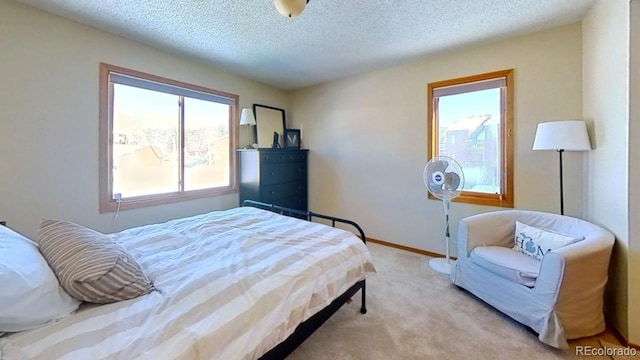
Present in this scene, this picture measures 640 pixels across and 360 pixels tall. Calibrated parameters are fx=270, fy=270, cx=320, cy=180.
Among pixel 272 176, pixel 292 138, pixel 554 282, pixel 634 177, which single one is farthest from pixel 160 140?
pixel 634 177

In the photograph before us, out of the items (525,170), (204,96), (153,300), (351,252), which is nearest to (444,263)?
(525,170)

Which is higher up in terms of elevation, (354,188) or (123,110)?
(123,110)

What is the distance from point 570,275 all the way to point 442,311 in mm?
884

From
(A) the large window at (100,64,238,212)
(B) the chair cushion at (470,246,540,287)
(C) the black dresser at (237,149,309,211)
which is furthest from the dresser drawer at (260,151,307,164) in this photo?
(B) the chair cushion at (470,246,540,287)

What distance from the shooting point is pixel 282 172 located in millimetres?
4191

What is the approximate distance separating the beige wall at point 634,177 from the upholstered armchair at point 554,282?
0.12 metres

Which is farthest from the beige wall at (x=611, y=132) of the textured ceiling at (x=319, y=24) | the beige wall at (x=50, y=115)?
the beige wall at (x=50, y=115)

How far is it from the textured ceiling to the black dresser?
131cm

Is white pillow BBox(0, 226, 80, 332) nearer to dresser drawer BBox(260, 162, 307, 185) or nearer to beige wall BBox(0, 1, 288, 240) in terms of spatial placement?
beige wall BBox(0, 1, 288, 240)

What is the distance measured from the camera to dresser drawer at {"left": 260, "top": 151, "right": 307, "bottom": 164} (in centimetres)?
389

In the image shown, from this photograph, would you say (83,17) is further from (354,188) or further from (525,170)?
(525,170)

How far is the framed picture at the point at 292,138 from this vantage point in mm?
4629

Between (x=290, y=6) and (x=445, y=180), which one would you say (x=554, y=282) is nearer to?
(x=445, y=180)

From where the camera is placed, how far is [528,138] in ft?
9.11
